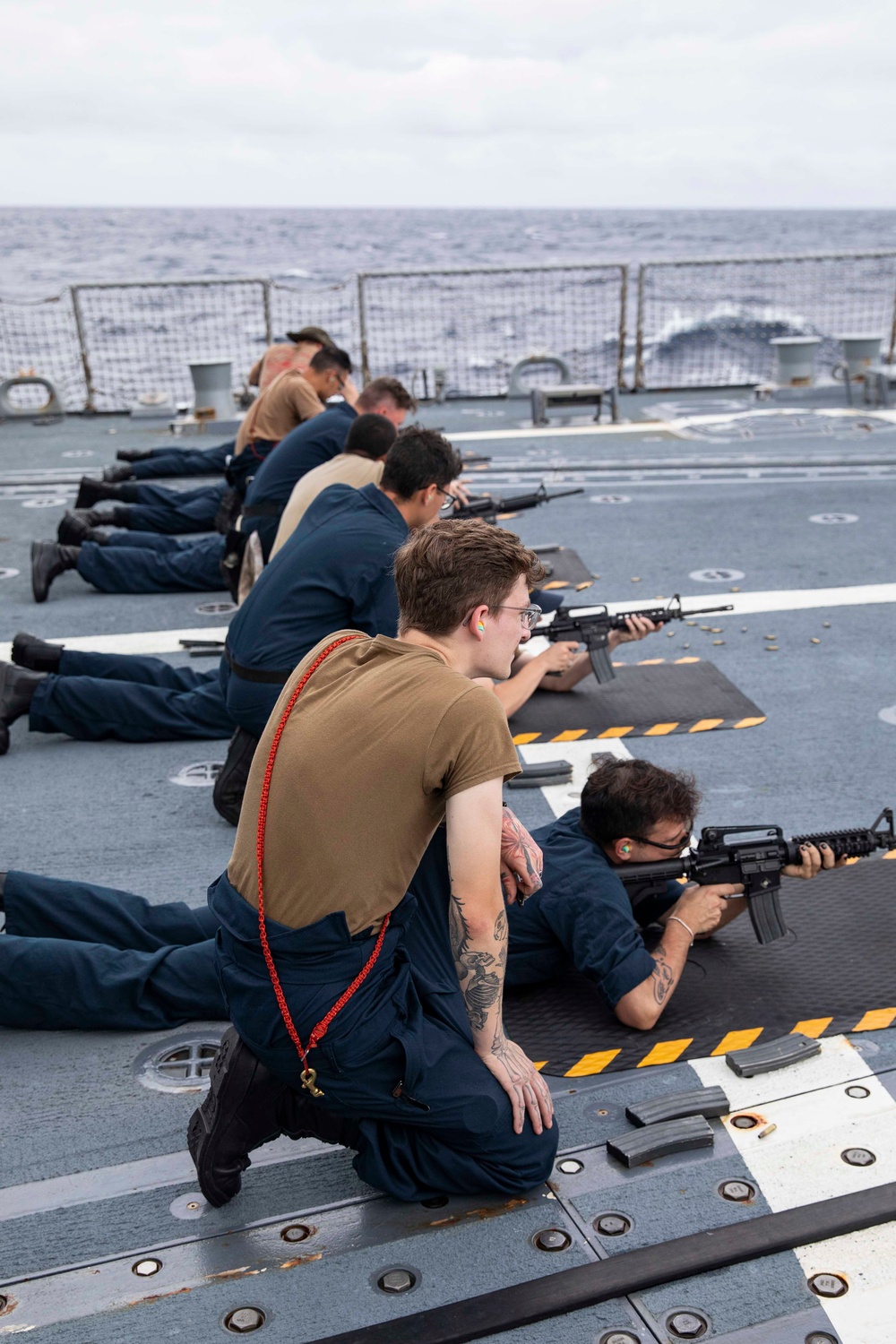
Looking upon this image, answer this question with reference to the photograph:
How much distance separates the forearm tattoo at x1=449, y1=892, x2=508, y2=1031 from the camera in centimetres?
248


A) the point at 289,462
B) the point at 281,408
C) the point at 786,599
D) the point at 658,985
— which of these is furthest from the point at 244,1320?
the point at 281,408

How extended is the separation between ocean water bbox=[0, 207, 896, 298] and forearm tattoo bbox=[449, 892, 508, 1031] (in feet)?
141

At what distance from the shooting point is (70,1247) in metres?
2.62

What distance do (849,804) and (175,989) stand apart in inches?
106

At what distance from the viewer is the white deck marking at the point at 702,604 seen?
677cm

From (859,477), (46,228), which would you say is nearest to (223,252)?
(46,228)

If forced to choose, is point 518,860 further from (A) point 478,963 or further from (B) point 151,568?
(B) point 151,568

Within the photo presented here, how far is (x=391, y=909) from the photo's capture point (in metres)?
2.41

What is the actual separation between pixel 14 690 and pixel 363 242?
84.1 metres

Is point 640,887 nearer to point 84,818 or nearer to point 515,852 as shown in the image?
point 515,852

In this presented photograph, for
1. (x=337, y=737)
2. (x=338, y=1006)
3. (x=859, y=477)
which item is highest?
(x=337, y=737)

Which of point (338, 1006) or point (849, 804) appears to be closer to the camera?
point (338, 1006)

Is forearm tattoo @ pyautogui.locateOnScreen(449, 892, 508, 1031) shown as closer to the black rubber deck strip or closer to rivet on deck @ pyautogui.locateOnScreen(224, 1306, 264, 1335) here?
the black rubber deck strip

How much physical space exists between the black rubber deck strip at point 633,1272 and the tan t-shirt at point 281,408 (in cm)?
581
